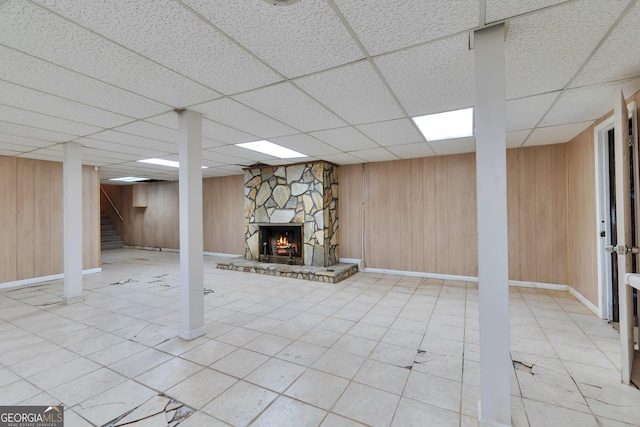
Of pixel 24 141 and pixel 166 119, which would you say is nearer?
pixel 166 119

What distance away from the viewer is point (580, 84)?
2.45 meters

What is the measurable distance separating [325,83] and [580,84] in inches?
89.9

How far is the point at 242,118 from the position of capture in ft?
10.6

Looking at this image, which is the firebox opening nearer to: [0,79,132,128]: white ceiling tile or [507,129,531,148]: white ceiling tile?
[0,79,132,128]: white ceiling tile

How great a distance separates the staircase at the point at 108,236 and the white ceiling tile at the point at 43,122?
862 cm

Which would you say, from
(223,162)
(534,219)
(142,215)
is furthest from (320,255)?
(142,215)

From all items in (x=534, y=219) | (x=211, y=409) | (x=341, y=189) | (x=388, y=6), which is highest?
(x=388, y=6)

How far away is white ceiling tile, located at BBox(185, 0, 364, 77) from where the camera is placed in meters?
1.49

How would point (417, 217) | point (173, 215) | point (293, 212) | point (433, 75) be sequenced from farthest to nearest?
point (173, 215)
point (293, 212)
point (417, 217)
point (433, 75)

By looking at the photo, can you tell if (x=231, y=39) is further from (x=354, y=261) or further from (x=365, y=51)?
(x=354, y=261)

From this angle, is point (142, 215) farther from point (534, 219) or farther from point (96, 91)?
point (534, 219)

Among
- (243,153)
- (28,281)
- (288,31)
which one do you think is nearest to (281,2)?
Result: (288,31)

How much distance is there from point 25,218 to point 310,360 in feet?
21.8

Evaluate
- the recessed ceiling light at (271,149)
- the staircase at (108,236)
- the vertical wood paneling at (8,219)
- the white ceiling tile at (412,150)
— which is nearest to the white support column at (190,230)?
the recessed ceiling light at (271,149)
